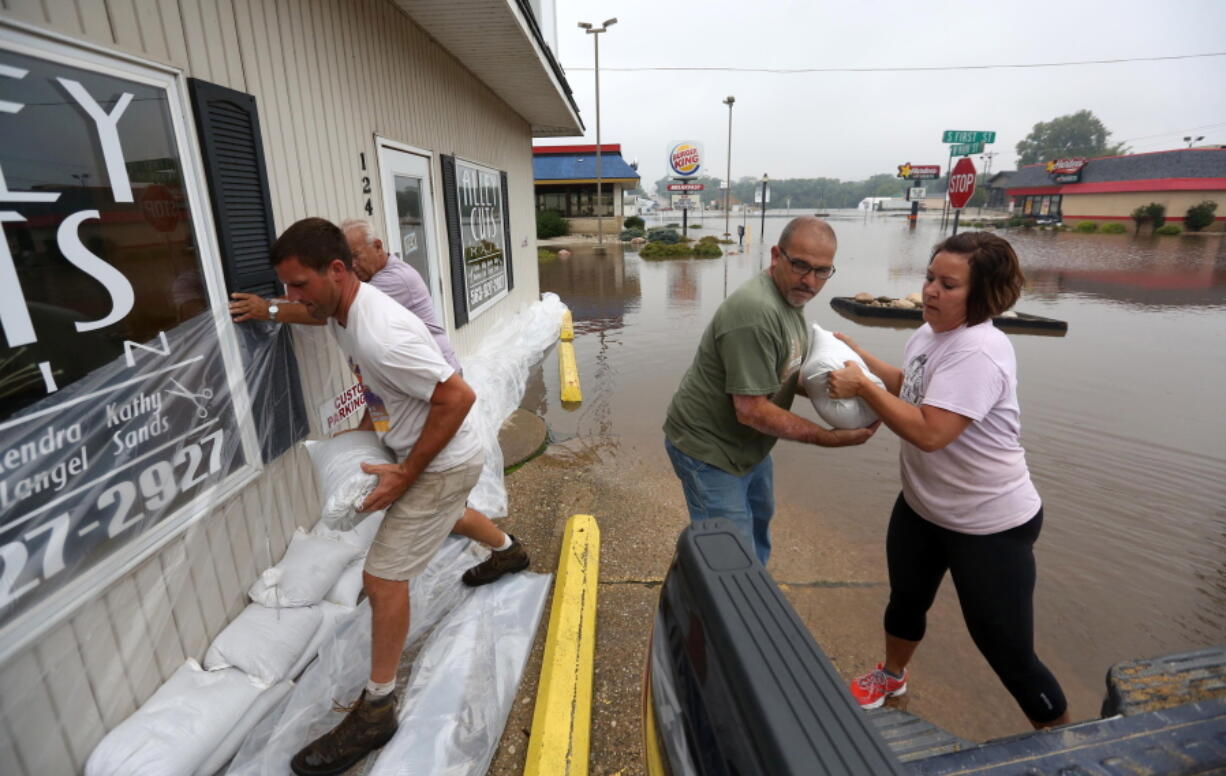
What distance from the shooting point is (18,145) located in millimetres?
1703

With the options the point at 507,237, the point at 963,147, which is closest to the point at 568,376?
the point at 507,237

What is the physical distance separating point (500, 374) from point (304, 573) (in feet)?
12.2

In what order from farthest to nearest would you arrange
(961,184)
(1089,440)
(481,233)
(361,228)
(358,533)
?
(961,184), (481,233), (1089,440), (361,228), (358,533)

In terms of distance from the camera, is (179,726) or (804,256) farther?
(804,256)

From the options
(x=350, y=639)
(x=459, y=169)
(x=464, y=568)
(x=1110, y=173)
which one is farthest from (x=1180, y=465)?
(x=1110, y=173)

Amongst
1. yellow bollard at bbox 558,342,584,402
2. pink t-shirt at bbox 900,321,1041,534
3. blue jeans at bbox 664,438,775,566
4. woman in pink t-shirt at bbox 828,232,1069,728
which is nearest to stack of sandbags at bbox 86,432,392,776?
blue jeans at bbox 664,438,775,566

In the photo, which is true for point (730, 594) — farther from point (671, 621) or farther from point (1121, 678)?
point (1121, 678)

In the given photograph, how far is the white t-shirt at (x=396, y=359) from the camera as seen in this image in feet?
6.71

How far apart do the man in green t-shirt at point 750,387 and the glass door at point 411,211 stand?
3043mm

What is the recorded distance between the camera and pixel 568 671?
2531 millimetres

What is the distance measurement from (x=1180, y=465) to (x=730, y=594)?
6311 mm

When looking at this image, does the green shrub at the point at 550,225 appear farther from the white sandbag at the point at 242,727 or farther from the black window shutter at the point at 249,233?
the white sandbag at the point at 242,727

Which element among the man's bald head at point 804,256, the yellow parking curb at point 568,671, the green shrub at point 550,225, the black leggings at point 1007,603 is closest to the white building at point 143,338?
the yellow parking curb at point 568,671

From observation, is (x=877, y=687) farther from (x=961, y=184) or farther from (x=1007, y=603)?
(x=961, y=184)
